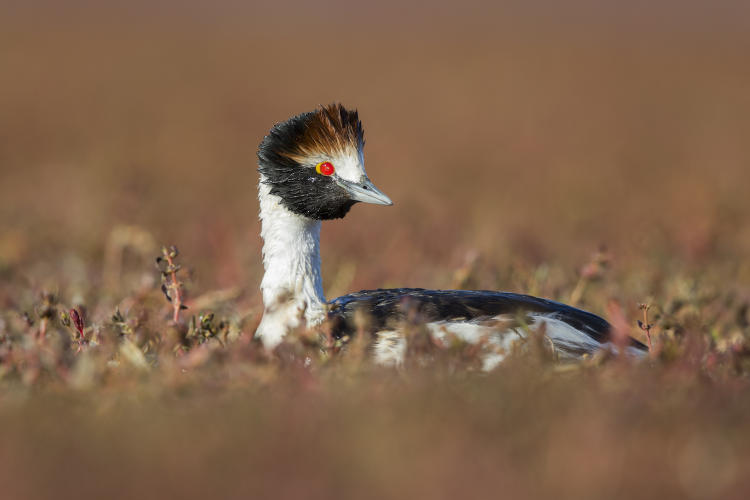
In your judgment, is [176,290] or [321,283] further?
[321,283]

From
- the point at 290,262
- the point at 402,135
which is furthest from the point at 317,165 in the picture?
the point at 402,135

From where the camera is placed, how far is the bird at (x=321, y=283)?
530 cm

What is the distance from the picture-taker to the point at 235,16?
137 feet

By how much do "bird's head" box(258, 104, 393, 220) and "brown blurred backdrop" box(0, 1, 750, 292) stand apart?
2020mm

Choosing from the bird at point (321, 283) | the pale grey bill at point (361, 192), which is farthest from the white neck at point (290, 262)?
the pale grey bill at point (361, 192)

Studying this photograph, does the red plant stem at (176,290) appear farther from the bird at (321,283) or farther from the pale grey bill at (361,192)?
the pale grey bill at (361,192)

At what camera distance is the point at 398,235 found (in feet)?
30.9

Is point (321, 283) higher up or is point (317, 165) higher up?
point (317, 165)

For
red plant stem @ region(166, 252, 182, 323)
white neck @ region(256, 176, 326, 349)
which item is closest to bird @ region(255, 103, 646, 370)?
white neck @ region(256, 176, 326, 349)

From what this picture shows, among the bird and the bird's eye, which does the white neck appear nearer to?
the bird

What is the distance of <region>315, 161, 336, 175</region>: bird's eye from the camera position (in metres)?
5.83

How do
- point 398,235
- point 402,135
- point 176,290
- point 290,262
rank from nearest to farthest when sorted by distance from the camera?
point 176,290 < point 290,262 < point 398,235 < point 402,135

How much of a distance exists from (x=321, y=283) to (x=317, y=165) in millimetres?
604

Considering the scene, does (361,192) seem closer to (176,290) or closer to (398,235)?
(176,290)
